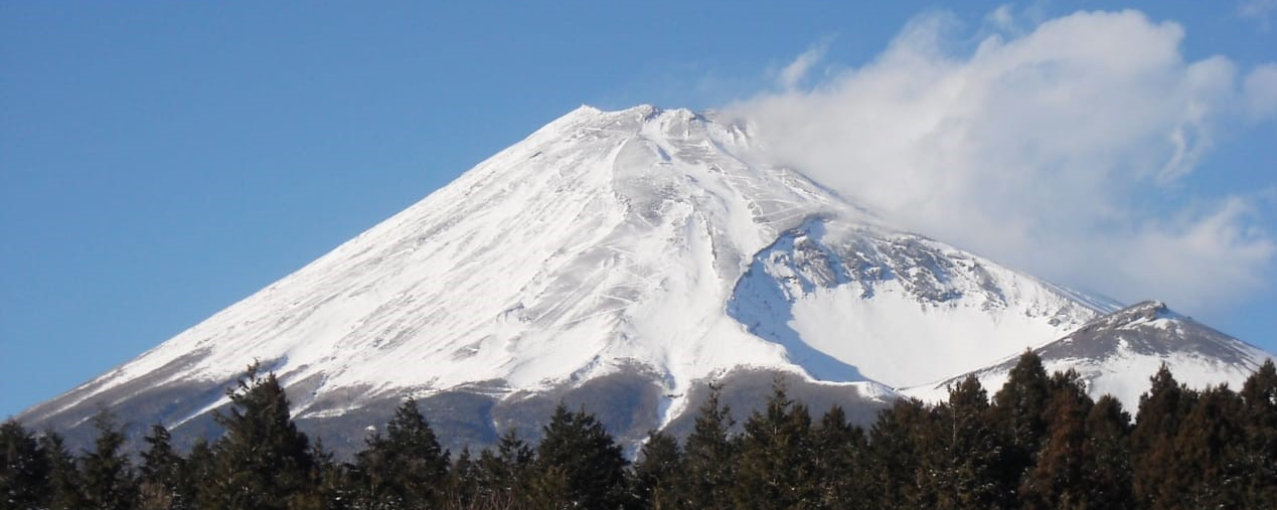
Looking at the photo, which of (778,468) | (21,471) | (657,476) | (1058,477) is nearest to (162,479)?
(21,471)

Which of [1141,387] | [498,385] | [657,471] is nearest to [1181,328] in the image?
[1141,387]

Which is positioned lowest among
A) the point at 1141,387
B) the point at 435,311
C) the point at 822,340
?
the point at 1141,387

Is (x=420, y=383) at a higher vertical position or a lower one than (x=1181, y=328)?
higher

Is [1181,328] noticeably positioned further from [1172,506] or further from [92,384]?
[1172,506]

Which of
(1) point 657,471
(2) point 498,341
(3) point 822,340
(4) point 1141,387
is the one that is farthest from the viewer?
(3) point 822,340

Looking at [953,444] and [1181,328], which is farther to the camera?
[1181,328]

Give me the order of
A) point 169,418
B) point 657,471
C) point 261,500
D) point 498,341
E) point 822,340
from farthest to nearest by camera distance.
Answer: point 822,340
point 498,341
point 169,418
point 657,471
point 261,500
